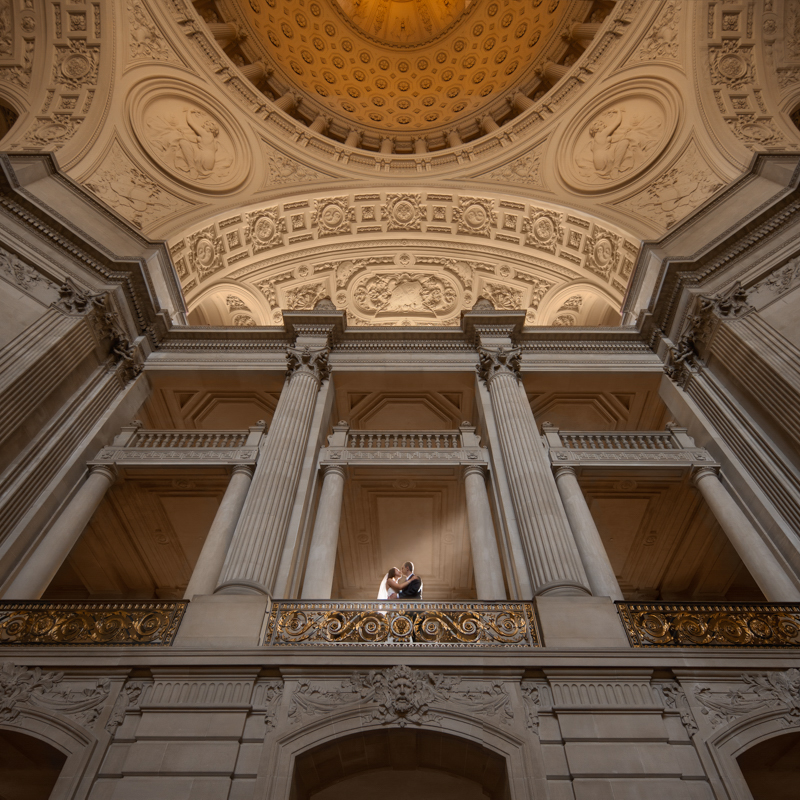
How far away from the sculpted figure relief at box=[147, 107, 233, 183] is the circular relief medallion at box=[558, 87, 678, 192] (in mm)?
9072

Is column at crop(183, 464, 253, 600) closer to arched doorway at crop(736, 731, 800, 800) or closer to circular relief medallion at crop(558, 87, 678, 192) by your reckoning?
arched doorway at crop(736, 731, 800, 800)

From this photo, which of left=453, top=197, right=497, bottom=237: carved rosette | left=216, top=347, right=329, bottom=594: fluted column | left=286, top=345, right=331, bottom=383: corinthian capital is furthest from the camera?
left=453, top=197, right=497, bottom=237: carved rosette

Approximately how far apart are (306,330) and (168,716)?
26.0 feet

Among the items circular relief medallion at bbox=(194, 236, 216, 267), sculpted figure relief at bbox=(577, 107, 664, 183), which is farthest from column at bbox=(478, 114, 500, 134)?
circular relief medallion at bbox=(194, 236, 216, 267)

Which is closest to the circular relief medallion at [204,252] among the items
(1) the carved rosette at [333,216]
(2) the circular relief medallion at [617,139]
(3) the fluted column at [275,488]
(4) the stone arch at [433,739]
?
(1) the carved rosette at [333,216]

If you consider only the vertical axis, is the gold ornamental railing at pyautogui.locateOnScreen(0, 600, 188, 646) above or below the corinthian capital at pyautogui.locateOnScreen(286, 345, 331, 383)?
below

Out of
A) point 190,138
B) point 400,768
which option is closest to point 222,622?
point 400,768

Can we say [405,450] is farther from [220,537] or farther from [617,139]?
[617,139]

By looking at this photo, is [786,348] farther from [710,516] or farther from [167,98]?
[167,98]

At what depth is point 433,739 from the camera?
571 centimetres

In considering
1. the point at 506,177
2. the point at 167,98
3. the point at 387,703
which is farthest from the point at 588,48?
the point at 387,703

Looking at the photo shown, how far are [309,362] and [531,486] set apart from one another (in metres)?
4.97

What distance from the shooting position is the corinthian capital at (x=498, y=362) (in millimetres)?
11367

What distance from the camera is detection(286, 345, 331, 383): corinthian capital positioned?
11337mm
